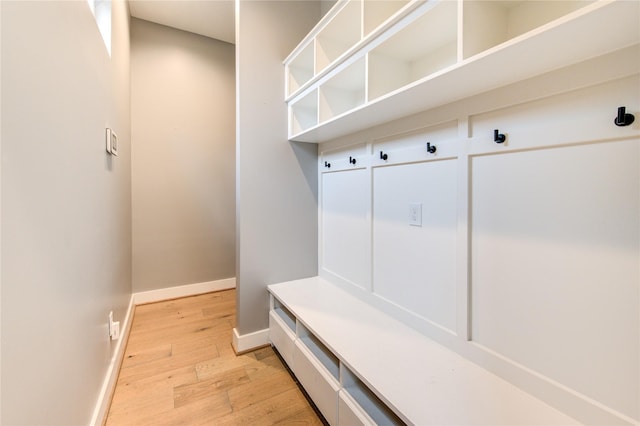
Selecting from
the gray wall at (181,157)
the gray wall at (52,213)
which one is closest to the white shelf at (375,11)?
the gray wall at (52,213)

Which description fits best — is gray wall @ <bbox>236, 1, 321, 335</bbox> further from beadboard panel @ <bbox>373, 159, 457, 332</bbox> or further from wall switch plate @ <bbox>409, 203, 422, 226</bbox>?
wall switch plate @ <bbox>409, 203, 422, 226</bbox>

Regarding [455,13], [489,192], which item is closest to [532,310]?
[489,192]

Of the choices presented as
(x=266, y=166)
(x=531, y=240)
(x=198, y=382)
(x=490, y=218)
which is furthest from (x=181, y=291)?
(x=531, y=240)

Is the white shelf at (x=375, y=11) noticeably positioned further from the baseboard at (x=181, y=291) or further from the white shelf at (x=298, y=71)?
the baseboard at (x=181, y=291)

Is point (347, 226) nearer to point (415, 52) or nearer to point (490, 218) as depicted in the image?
point (490, 218)

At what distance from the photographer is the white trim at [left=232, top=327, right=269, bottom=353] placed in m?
2.07

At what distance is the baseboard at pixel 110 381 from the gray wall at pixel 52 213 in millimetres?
72

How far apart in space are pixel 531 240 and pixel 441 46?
944mm

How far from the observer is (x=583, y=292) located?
893 millimetres

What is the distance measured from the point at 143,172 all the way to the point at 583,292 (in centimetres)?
348

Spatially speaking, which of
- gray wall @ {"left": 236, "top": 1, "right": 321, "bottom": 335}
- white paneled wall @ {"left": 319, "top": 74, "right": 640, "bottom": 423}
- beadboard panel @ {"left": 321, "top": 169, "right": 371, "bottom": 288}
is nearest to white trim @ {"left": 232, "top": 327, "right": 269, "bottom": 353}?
gray wall @ {"left": 236, "top": 1, "right": 321, "bottom": 335}

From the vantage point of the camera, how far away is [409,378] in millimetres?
1101

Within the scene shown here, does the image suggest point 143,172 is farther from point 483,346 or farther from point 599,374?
point 599,374

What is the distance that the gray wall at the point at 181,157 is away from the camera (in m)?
2.92
